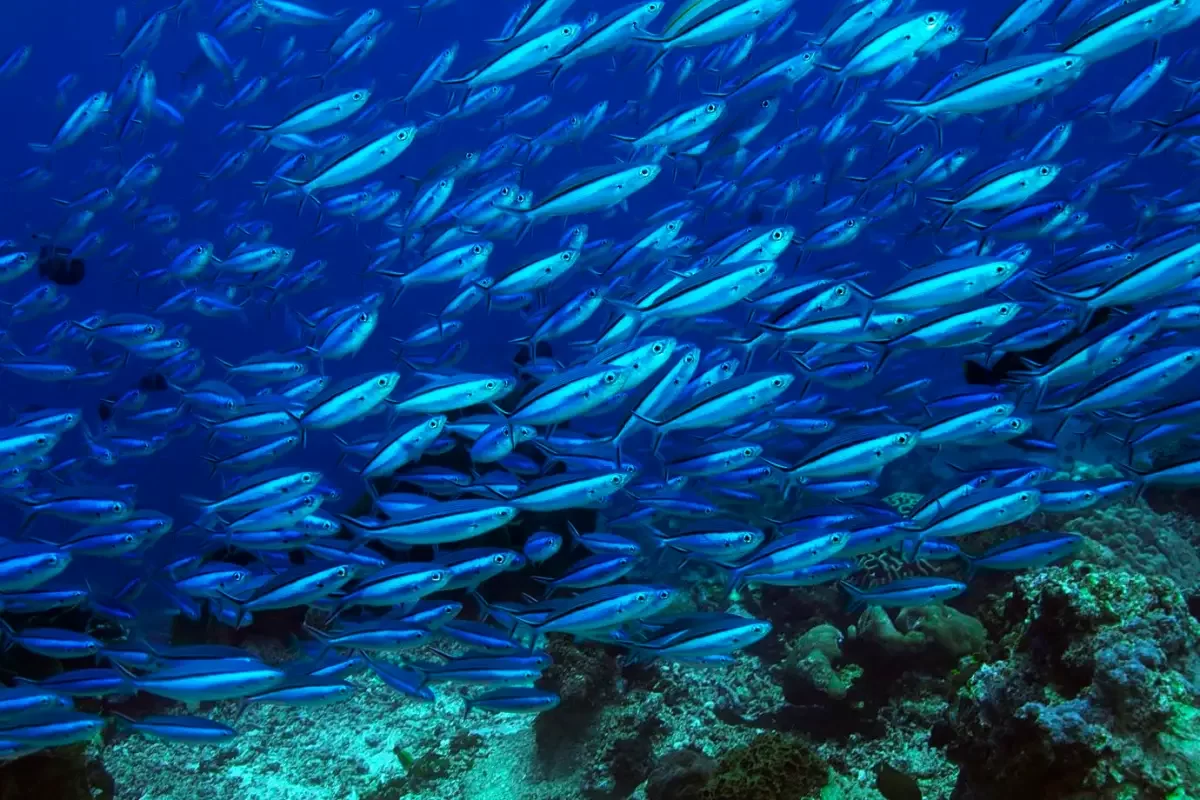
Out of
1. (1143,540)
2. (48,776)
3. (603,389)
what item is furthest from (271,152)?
(1143,540)

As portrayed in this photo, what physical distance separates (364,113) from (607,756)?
8805mm

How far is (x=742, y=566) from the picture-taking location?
16.1 feet

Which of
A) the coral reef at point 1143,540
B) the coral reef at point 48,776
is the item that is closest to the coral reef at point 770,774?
the coral reef at point 48,776

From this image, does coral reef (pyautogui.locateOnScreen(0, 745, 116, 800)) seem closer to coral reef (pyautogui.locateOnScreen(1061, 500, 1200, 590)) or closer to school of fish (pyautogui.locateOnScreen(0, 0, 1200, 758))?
school of fish (pyautogui.locateOnScreen(0, 0, 1200, 758))

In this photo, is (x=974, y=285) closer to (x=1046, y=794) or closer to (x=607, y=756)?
(x=1046, y=794)

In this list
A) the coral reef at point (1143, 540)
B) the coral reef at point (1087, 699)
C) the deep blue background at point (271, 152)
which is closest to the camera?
the coral reef at point (1087, 699)

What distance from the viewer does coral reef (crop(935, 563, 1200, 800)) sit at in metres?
3.30

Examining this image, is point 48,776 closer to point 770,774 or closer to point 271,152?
point 770,774

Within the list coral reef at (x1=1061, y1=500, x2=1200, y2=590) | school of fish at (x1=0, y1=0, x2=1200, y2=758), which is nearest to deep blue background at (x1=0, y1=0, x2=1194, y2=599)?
school of fish at (x1=0, y1=0, x2=1200, y2=758)

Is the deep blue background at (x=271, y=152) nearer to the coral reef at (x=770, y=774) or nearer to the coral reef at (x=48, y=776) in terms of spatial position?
the coral reef at (x=48, y=776)

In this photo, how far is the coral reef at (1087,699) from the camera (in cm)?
330

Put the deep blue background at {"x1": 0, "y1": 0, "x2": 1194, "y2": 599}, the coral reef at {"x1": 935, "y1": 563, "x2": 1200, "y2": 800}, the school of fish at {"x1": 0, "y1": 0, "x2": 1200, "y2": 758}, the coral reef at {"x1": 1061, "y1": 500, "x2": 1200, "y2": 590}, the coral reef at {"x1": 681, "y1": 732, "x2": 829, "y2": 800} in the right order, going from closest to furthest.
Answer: the coral reef at {"x1": 935, "y1": 563, "x2": 1200, "y2": 800}, the coral reef at {"x1": 681, "y1": 732, "x2": 829, "y2": 800}, the school of fish at {"x1": 0, "y1": 0, "x2": 1200, "y2": 758}, the coral reef at {"x1": 1061, "y1": 500, "x2": 1200, "y2": 590}, the deep blue background at {"x1": 0, "y1": 0, "x2": 1194, "y2": 599}

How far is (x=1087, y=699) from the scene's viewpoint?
350 centimetres

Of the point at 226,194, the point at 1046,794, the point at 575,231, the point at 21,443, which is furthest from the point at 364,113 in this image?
the point at 226,194
